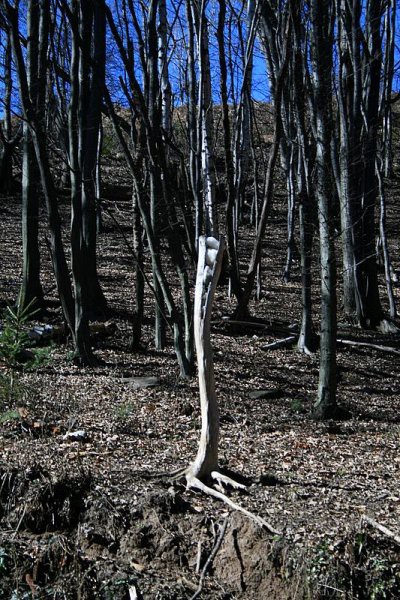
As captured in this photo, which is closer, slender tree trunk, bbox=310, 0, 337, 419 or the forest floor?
the forest floor

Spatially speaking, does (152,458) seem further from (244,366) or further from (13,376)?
(244,366)

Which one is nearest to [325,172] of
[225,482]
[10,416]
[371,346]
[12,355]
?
[225,482]

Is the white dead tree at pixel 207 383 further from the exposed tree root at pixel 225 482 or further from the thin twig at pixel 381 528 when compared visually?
the thin twig at pixel 381 528

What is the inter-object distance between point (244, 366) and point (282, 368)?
0.49 m

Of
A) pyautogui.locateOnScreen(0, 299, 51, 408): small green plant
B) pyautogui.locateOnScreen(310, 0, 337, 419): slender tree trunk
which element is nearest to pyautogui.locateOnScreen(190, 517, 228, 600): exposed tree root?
pyautogui.locateOnScreen(310, 0, 337, 419): slender tree trunk

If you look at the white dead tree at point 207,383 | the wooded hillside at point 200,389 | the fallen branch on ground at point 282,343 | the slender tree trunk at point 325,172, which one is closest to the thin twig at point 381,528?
the wooded hillside at point 200,389

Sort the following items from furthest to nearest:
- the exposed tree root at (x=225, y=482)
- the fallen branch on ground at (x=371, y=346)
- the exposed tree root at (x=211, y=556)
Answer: the fallen branch on ground at (x=371, y=346)
the exposed tree root at (x=225, y=482)
the exposed tree root at (x=211, y=556)

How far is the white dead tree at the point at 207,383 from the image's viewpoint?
184 inches

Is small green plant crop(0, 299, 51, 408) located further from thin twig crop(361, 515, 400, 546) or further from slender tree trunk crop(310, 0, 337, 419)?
thin twig crop(361, 515, 400, 546)

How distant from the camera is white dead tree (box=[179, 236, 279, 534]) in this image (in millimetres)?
4676

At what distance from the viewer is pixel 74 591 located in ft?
15.3

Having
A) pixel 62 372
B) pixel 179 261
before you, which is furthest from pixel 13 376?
pixel 179 261

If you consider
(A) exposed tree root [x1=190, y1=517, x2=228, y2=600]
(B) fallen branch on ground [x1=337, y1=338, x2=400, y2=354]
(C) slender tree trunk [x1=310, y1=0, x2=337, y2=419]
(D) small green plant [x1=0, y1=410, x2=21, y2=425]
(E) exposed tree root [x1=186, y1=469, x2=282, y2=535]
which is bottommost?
(A) exposed tree root [x1=190, y1=517, x2=228, y2=600]

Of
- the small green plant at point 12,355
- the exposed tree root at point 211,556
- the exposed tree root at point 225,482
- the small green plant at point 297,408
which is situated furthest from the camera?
the small green plant at point 297,408
